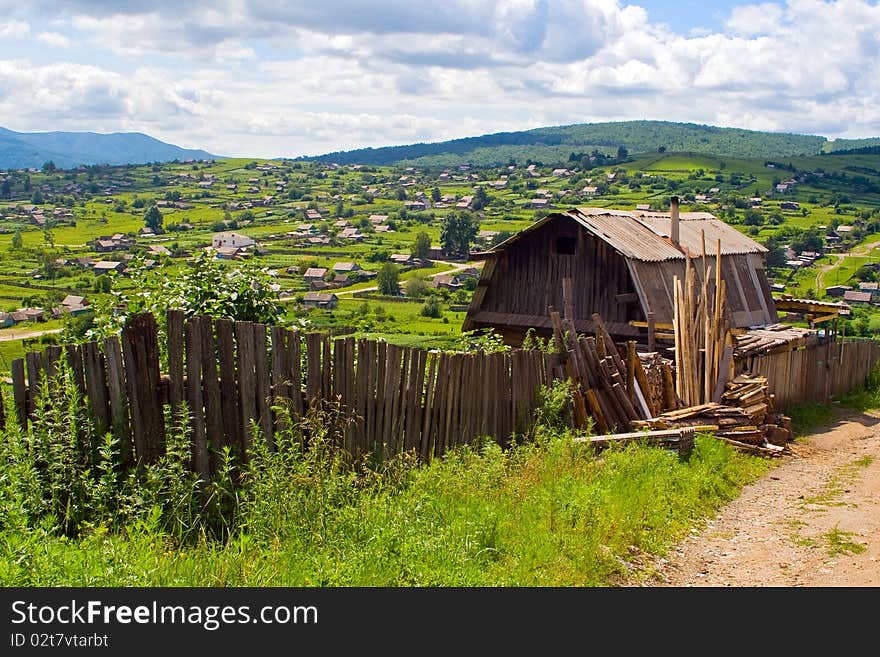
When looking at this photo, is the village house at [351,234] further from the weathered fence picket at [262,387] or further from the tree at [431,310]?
the weathered fence picket at [262,387]

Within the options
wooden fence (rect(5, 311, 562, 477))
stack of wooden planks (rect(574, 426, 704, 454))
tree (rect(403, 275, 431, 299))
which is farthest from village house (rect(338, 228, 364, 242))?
wooden fence (rect(5, 311, 562, 477))

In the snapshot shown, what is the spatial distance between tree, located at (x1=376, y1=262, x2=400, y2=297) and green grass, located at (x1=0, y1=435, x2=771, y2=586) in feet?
250

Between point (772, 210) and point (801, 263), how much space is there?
30.5 metres

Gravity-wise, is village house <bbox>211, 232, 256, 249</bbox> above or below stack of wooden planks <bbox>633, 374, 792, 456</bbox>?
below

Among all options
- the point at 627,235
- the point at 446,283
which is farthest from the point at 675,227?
the point at 446,283

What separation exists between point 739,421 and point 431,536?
8.91 m

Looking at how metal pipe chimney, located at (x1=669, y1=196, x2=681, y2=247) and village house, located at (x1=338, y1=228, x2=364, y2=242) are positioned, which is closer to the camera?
metal pipe chimney, located at (x1=669, y1=196, x2=681, y2=247)

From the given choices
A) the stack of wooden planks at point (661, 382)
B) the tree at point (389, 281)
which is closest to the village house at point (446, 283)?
the tree at point (389, 281)

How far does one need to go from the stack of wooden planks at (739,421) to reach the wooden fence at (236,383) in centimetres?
440

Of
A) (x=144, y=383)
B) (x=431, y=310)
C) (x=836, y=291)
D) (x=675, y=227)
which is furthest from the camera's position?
(x=431, y=310)

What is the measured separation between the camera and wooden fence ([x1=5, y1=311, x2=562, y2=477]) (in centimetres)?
688

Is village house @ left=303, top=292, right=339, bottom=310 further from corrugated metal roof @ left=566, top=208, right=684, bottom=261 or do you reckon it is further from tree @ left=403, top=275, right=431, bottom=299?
corrugated metal roof @ left=566, top=208, right=684, bottom=261

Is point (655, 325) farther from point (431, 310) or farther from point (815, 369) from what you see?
point (431, 310)

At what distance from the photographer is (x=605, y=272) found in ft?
65.8
